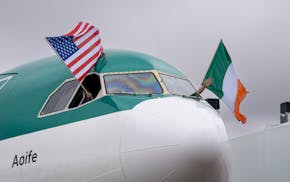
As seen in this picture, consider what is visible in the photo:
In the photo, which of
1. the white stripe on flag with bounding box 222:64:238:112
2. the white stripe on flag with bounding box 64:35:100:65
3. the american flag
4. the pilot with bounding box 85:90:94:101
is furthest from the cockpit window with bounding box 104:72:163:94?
the white stripe on flag with bounding box 222:64:238:112

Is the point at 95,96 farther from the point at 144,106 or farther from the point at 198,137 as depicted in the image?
the point at 198,137

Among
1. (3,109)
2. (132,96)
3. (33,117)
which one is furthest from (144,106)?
(3,109)

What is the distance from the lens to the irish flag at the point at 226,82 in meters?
12.1

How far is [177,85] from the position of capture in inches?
475

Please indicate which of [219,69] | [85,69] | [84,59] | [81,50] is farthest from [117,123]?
[219,69]

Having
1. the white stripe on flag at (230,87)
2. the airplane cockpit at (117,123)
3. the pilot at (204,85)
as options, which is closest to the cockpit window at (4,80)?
the airplane cockpit at (117,123)

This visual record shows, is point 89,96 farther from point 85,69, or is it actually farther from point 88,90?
point 85,69

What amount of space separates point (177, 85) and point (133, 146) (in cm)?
260

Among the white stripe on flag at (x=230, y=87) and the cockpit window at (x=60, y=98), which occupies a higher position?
the cockpit window at (x=60, y=98)

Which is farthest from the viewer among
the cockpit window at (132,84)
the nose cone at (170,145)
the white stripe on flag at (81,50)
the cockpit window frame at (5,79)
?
the cockpit window frame at (5,79)

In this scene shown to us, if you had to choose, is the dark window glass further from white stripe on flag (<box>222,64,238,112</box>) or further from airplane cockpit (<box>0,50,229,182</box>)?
white stripe on flag (<box>222,64,238,112</box>)

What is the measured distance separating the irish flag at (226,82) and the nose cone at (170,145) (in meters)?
2.02

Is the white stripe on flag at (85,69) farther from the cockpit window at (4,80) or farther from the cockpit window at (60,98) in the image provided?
the cockpit window at (4,80)

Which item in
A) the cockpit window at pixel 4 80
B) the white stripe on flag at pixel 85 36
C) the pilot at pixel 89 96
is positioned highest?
the white stripe on flag at pixel 85 36
